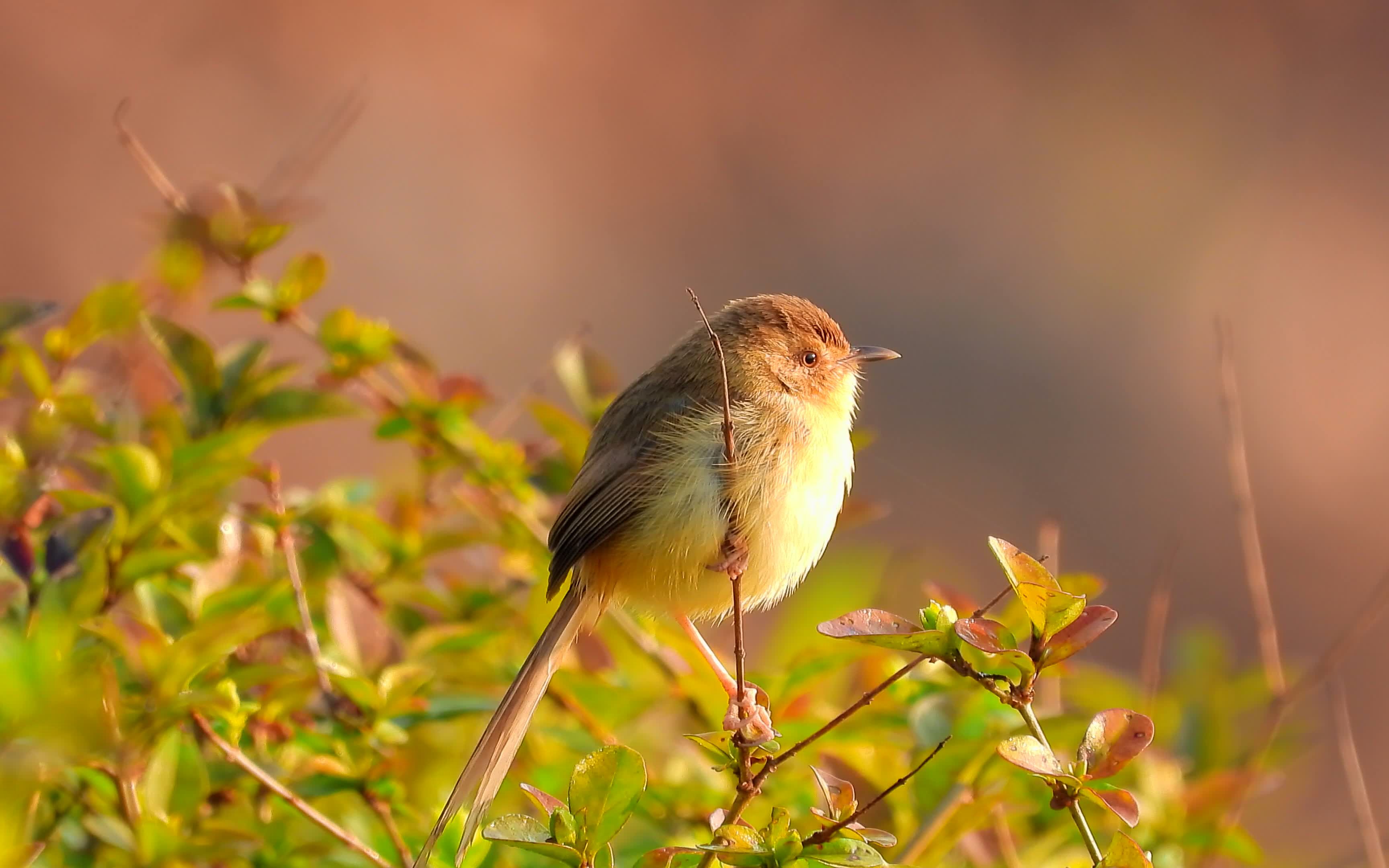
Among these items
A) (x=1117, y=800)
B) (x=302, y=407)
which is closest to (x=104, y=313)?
(x=302, y=407)

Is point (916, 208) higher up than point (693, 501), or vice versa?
point (916, 208)

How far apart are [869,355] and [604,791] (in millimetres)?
2428

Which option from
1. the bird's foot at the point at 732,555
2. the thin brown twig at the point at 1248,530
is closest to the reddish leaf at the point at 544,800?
the bird's foot at the point at 732,555

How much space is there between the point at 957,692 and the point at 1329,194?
9.71m

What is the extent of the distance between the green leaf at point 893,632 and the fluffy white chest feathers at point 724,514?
56.4 inches

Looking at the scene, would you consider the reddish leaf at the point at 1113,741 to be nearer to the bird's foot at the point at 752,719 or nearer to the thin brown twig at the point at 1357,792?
the bird's foot at the point at 752,719

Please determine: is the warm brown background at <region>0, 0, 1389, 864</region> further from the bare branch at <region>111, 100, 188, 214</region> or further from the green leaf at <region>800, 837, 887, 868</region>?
the green leaf at <region>800, 837, 887, 868</region>

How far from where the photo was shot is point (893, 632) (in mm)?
2020

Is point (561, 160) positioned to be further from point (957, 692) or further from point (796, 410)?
point (957, 692)

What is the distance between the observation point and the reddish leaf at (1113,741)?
6.66ft

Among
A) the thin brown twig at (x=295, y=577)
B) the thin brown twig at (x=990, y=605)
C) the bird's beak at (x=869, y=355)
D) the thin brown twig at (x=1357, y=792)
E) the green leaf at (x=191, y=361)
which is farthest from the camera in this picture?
the bird's beak at (x=869, y=355)

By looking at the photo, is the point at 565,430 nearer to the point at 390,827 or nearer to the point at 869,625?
the point at 390,827

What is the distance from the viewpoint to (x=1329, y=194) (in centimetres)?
1125

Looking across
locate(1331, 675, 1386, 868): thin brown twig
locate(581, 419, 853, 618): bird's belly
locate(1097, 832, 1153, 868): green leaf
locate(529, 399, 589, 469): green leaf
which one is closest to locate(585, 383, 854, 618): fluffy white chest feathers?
locate(581, 419, 853, 618): bird's belly
